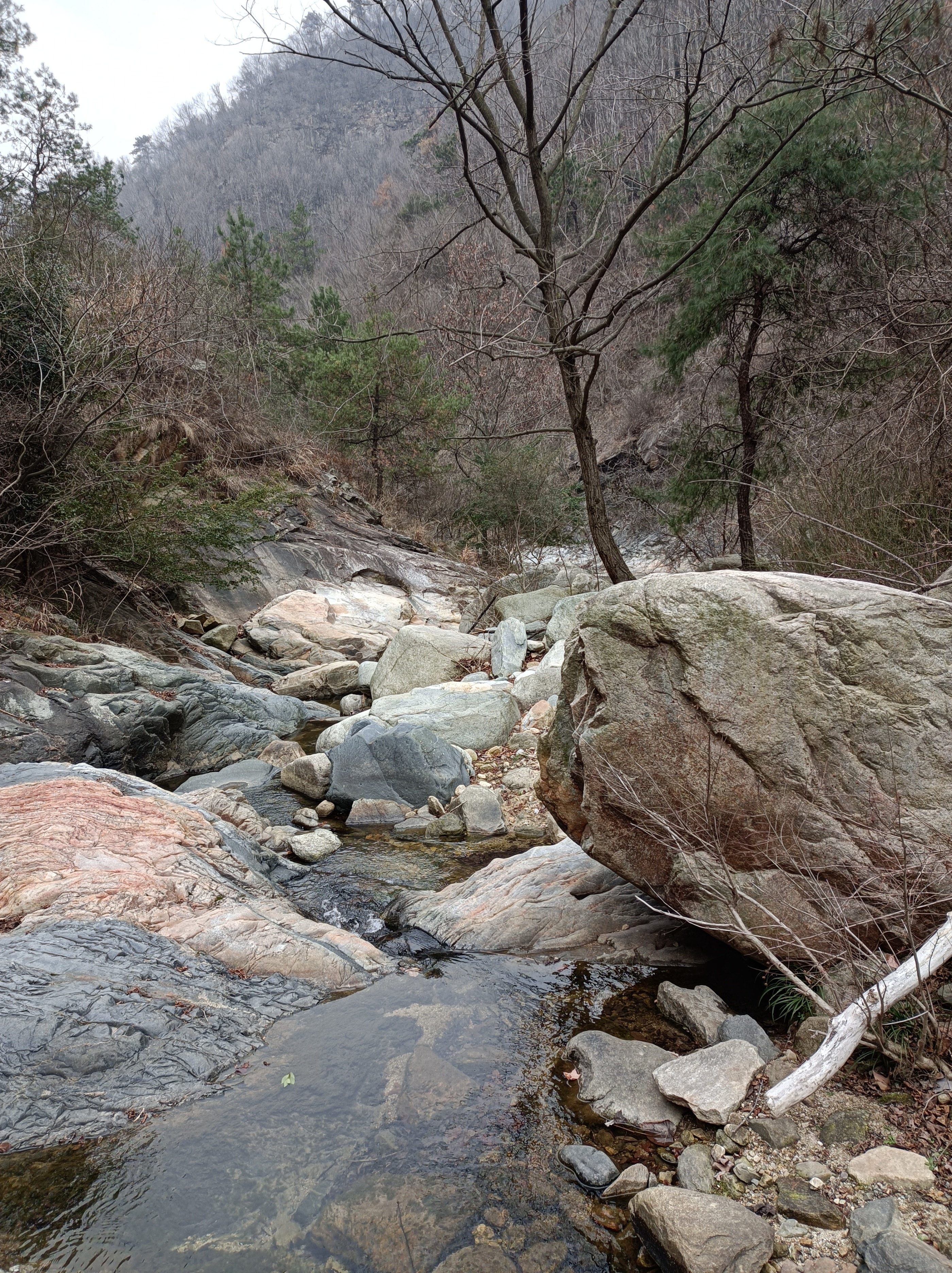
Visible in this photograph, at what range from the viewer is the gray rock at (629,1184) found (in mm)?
2375

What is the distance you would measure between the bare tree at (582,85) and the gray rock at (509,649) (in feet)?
6.96

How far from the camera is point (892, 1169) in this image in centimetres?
216

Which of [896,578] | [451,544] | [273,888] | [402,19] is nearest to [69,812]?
[273,888]

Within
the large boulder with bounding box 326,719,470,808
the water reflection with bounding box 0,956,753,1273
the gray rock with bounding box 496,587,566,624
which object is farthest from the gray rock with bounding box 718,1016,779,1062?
the gray rock with bounding box 496,587,566,624

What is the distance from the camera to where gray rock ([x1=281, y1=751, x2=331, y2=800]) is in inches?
260

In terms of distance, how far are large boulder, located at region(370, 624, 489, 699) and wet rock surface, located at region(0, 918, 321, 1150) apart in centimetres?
562

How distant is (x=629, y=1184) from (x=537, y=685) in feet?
19.0

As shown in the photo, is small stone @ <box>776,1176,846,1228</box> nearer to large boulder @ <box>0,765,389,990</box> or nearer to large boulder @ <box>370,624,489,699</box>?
large boulder @ <box>0,765,389,990</box>

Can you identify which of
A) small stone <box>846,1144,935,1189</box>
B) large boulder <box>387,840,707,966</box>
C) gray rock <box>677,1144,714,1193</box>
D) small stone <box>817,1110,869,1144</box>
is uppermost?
small stone <box>846,1144,935,1189</box>

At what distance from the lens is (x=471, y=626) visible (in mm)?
11922

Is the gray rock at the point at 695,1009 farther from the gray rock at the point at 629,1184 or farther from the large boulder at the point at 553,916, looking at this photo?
the gray rock at the point at 629,1184

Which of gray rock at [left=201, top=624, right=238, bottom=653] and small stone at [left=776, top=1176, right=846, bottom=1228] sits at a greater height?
small stone at [left=776, top=1176, right=846, bottom=1228]

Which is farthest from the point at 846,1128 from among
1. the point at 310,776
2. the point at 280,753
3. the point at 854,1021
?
the point at 280,753

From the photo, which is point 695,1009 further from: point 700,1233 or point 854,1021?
point 700,1233
